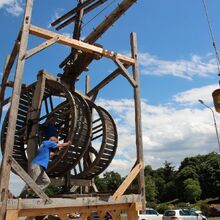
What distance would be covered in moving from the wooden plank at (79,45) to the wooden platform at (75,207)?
3424mm

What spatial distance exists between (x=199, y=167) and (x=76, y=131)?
235 feet

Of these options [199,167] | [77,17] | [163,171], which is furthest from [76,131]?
[163,171]

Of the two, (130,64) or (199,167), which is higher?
(199,167)

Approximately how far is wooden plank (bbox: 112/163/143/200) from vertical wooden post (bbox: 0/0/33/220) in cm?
264

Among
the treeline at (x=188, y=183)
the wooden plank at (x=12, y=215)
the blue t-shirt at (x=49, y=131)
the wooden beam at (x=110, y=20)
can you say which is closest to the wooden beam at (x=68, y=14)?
the wooden beam at (x=110, y=20)

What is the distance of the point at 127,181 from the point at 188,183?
62.6 meters

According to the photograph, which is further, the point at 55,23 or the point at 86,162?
the point at 55,23

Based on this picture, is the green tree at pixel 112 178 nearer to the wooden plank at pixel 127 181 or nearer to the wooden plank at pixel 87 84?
the wooden plank at pixel 87 84

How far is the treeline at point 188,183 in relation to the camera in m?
65.8

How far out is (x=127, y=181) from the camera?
816 cm

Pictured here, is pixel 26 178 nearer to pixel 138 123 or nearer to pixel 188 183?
pixel 138 123

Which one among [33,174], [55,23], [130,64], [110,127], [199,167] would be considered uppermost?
[199,167]

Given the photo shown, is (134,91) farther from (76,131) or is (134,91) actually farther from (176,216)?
(176,216)

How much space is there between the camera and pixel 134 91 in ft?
30.0
